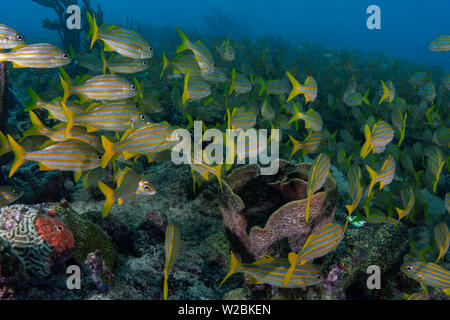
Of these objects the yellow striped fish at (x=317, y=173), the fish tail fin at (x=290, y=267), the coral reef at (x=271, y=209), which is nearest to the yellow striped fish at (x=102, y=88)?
the coral reef at (x=271, y=209)

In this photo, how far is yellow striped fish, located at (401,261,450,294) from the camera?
7.83 feet

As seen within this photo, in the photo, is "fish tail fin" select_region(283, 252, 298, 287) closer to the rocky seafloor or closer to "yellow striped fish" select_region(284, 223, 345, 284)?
"yellow striped fish" select_region(284, 223, 345, 284)

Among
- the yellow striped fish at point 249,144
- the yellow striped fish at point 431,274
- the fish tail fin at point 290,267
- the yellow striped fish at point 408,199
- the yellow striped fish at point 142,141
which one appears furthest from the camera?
the yellow striped fish at point 408,199

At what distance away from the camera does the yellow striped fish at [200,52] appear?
407 cm

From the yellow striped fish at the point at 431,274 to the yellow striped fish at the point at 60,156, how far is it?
10.5 feet

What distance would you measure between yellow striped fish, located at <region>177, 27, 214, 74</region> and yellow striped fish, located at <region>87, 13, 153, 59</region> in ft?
2.01

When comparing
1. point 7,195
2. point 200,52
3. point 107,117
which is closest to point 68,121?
point 107,117

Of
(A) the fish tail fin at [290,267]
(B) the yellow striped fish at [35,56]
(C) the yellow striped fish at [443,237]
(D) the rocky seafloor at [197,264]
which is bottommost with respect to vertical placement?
(D) the rocky seafloor at [197,264]

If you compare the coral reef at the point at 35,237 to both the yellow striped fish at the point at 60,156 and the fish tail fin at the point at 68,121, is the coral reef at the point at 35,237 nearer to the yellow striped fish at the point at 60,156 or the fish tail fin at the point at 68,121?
the yellow striped fish at the point at 60,156

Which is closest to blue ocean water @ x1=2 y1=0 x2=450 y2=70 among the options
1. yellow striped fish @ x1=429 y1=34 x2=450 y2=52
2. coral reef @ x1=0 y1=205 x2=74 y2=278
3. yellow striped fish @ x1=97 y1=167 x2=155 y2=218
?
yellow striped fish @ x1=429 y1=34 x2=450 y2=52

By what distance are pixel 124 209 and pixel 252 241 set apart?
2018 mm
